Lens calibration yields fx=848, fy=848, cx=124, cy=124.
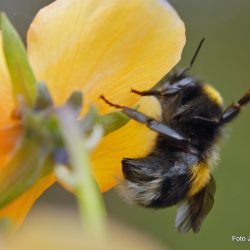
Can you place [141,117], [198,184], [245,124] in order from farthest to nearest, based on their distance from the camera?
[245,124], [198,184], [141,117]

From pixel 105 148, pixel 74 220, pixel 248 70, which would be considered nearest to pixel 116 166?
pixel 105 148

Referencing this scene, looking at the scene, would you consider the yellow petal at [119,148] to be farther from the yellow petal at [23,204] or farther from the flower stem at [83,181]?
the flower stem at [83,181]

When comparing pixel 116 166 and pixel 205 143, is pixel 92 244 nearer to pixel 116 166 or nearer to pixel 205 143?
pixel 116 166

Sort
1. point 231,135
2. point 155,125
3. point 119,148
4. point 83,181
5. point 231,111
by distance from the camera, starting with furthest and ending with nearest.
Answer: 1. point 231,135
2. point 231,111
3. point 155,125
4. point 119,148
5. point 83,181

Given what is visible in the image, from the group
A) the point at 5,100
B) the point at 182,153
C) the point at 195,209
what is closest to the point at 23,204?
the point at 5,100

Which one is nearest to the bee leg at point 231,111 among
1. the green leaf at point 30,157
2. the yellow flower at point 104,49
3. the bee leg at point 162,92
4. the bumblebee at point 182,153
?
the bumblebee at point 182,153

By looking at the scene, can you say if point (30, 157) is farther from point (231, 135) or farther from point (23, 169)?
point (231, 135)

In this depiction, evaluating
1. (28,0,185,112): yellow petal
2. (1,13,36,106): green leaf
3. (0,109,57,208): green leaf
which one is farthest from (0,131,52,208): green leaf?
(28,0,185,112): yellow petal
